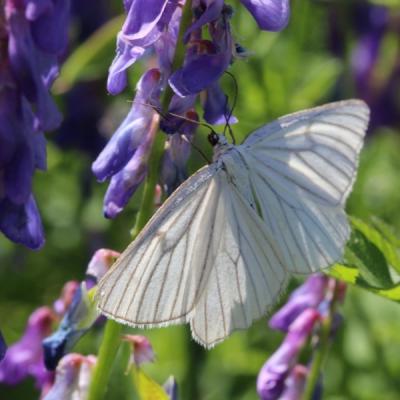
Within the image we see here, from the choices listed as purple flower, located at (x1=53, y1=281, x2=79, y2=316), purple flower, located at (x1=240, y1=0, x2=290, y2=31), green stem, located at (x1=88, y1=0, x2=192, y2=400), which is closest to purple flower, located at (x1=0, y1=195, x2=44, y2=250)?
green stem, located at (x1=88, y1=0, x2=192, y2=400)

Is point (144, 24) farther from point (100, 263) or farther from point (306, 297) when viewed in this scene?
point (306, 297)

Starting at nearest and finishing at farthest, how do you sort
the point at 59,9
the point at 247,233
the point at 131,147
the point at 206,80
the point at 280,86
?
the point at 59,9 < the point at 206,80 < the point at 131,147 < the point at 247,233 < the point at 280,86

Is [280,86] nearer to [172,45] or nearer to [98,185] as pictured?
[98,185]

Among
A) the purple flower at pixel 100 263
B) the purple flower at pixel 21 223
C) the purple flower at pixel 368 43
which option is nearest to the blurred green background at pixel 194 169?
the purple flower at pixel 368 43

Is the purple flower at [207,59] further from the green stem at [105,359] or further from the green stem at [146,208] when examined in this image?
the green stem at [105,359]

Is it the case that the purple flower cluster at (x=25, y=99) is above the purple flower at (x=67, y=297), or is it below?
above

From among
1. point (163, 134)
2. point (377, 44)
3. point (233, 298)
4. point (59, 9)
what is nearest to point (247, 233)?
point (233, 298)
